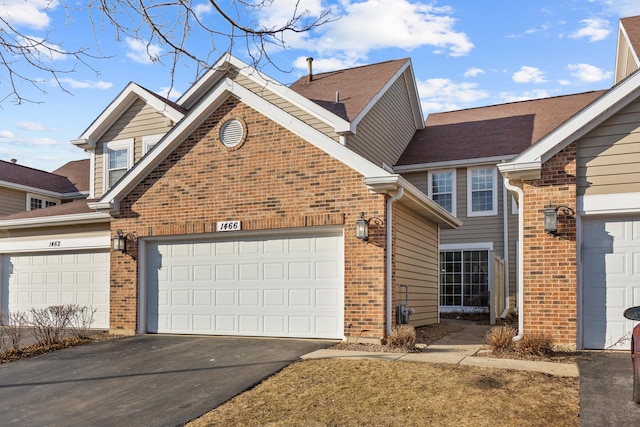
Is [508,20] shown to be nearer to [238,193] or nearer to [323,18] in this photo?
[323,18]

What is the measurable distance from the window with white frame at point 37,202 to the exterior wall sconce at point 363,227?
56.2 feet

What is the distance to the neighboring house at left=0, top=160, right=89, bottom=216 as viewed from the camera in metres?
22.1

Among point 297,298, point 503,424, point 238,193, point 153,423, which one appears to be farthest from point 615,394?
point 238,193

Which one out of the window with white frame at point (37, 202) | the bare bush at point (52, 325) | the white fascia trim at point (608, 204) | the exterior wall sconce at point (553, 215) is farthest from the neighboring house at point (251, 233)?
the window with white frame at point (37, 202)

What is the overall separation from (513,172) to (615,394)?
4238 millimetres

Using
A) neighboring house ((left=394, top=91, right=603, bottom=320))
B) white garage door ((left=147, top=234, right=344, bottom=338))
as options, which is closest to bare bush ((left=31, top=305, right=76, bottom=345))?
white garage door ((left=147, top=234, right=344, bottom=338))

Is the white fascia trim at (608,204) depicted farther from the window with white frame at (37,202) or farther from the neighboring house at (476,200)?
the window with white frame at (37,202)

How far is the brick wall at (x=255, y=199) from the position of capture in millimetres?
10914

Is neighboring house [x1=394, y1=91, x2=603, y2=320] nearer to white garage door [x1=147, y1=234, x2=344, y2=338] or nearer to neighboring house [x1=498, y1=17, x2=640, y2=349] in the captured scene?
neighboring house [x1=498, y1=17, x2=640, y2=349]

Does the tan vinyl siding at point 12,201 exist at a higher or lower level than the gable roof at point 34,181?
lower

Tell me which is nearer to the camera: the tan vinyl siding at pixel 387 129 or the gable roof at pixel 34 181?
the tan vinyl siding at pixel 387 129

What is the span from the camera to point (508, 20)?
966 cm

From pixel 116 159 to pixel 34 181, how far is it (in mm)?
6974

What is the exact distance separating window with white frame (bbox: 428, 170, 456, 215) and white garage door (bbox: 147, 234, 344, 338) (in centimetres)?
836
